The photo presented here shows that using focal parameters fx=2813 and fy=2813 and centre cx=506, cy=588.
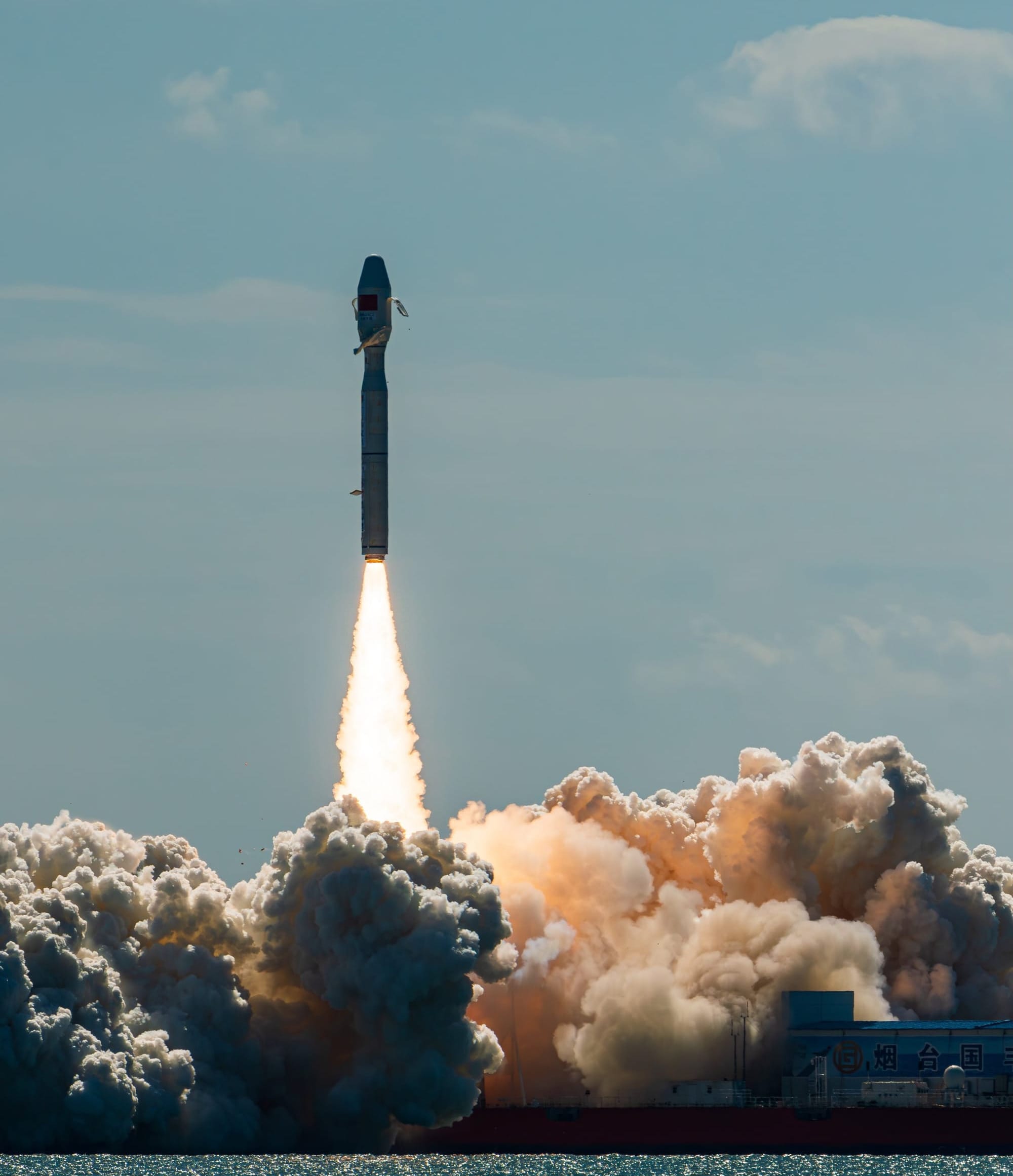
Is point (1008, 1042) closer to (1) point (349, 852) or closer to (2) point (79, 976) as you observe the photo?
(1) point (349, 852)

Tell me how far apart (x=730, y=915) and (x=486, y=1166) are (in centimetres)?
2075

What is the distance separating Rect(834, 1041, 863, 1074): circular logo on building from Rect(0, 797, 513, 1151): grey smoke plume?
54.4 ft

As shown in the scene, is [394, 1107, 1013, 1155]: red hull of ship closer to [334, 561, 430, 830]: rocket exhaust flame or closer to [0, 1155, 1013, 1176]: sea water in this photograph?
[0, 1155, 1013, 1176]: sea water

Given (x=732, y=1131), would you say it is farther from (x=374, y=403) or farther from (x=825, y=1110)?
(x=374, y=403)

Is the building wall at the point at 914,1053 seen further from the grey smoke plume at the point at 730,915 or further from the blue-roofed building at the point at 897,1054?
the grey smoke plume at the point at 730,915

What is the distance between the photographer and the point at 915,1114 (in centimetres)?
12325

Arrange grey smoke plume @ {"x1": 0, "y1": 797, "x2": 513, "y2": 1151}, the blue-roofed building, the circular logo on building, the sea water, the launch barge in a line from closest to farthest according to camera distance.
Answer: grey smoke plume @ {"x1": 0, "y1": 797, "x2": 513, "y2": 1151}, the sea water, the launch barge, the blue-roofed building, the circular logo on building

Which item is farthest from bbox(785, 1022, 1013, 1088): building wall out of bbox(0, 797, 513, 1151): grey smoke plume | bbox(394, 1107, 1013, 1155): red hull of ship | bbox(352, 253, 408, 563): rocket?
bbox(352, 253, 408, 563): rocket

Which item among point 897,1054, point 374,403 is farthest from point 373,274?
point 897,1054

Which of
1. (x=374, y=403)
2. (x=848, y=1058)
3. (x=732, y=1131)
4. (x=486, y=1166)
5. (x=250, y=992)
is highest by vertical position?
(x=374, y=403)

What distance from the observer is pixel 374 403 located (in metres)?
120

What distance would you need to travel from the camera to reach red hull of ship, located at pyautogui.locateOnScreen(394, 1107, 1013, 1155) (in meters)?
123

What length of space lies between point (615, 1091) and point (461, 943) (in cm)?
1728

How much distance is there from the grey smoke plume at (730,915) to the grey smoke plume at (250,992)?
1011 cm
